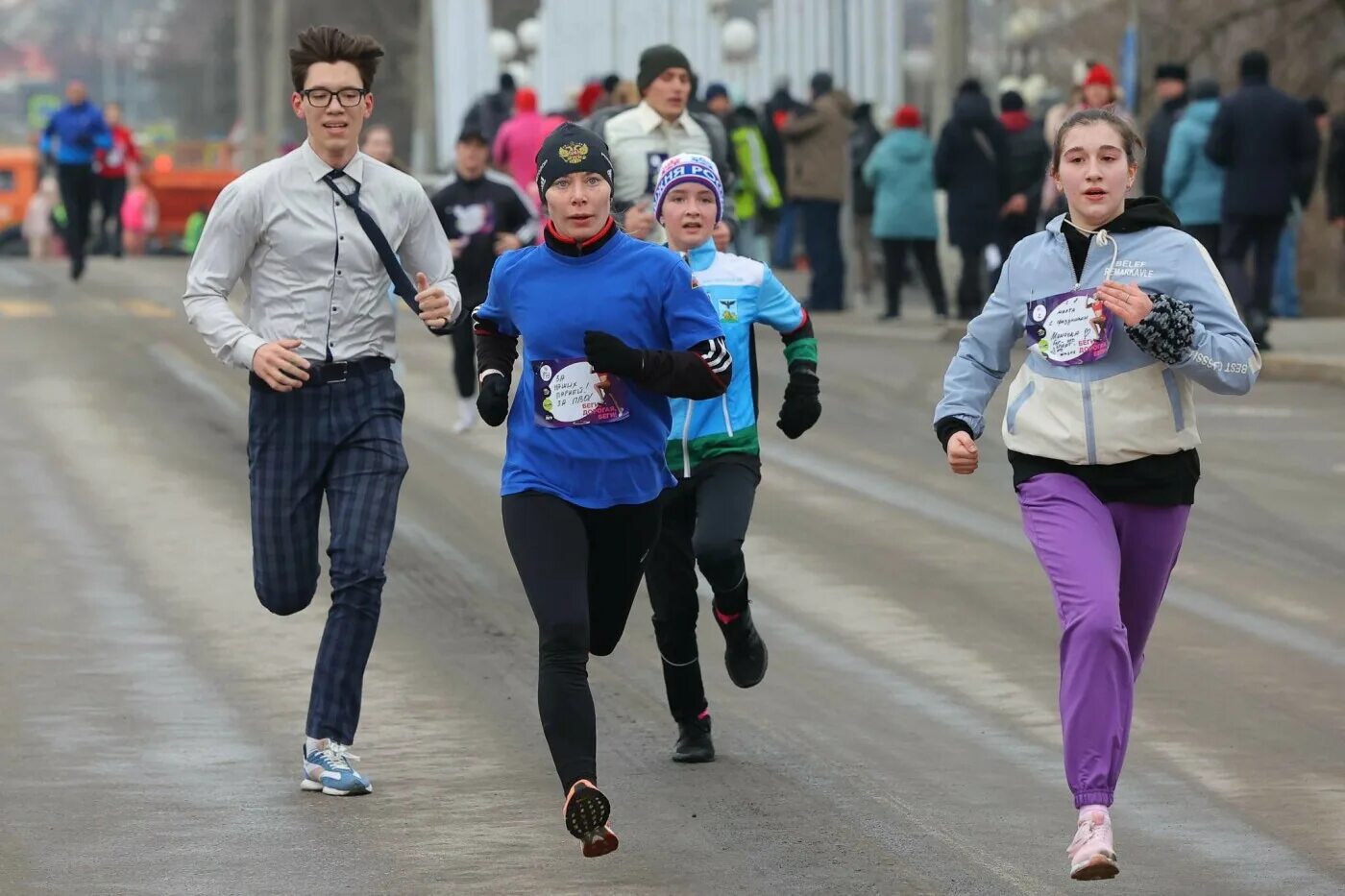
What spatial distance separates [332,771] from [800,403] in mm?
1643

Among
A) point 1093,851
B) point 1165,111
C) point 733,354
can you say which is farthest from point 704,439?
point 1165,111

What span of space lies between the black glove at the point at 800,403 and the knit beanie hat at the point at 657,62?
359 cm

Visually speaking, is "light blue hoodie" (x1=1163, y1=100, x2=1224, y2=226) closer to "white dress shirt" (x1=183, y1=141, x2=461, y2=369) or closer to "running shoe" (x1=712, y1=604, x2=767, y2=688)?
"running shoe" (x1=712, y1=604, x2=767, y2=688)

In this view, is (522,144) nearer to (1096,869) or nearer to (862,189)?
(862,189)

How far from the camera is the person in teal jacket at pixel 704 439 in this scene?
8.02m

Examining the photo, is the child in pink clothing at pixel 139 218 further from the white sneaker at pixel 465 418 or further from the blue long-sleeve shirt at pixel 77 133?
the white sneaker at pixel 465 418

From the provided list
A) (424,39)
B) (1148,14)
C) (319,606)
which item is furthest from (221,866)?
(424,39)

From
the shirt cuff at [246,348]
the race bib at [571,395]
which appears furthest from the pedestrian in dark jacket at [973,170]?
the race bib at [571,395]

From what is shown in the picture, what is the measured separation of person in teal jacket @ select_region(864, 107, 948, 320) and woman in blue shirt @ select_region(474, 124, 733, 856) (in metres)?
16.2

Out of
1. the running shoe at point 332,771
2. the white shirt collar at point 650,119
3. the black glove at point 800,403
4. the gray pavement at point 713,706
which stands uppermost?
the white shirt collar at point 650,119

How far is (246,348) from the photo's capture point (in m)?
7.44

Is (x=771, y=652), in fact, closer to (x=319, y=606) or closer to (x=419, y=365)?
(x=319, y=606)

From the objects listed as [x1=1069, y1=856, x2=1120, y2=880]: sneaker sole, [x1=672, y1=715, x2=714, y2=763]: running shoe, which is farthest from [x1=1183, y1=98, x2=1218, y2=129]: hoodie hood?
[x1=1069, y1=856, x2=1120, y2=880]: sneaker sole

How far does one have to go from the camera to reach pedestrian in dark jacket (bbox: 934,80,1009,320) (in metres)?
22.0
